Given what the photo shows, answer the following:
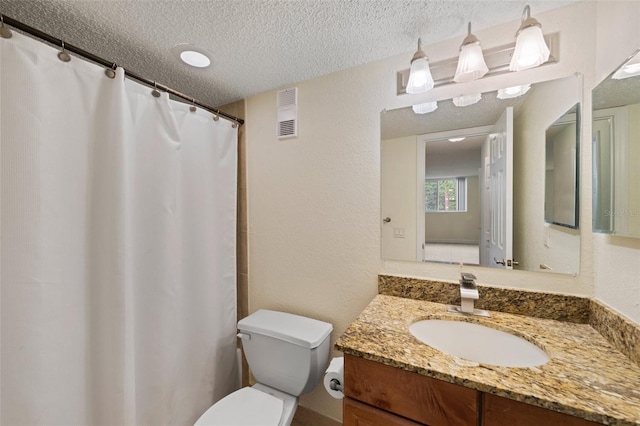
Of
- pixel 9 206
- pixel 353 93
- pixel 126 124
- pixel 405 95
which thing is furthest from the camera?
pixel 353 93

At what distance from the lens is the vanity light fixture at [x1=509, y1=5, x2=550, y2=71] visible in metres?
0.89

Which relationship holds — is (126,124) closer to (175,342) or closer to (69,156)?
(69,156)

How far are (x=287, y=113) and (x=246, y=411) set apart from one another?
161 centimetres

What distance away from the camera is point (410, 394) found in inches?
27.9

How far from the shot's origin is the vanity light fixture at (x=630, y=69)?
699mm

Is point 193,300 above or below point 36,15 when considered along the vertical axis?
below

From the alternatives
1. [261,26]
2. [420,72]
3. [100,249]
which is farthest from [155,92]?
[420,72]

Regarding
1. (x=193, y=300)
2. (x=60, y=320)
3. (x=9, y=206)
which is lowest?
(x=193, y=300)

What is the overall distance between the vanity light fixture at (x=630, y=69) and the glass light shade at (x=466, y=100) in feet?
1.34

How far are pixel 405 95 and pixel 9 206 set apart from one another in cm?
163

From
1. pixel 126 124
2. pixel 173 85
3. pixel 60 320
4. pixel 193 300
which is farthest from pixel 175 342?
pixel 173 85

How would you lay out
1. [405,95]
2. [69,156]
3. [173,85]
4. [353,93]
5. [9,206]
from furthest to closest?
[173,85]
[353,93]
[405,95]
[69,156]
[9,206]

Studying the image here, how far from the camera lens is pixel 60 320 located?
0.90 meters

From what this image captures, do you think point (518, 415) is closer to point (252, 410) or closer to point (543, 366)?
point (543, 366)
